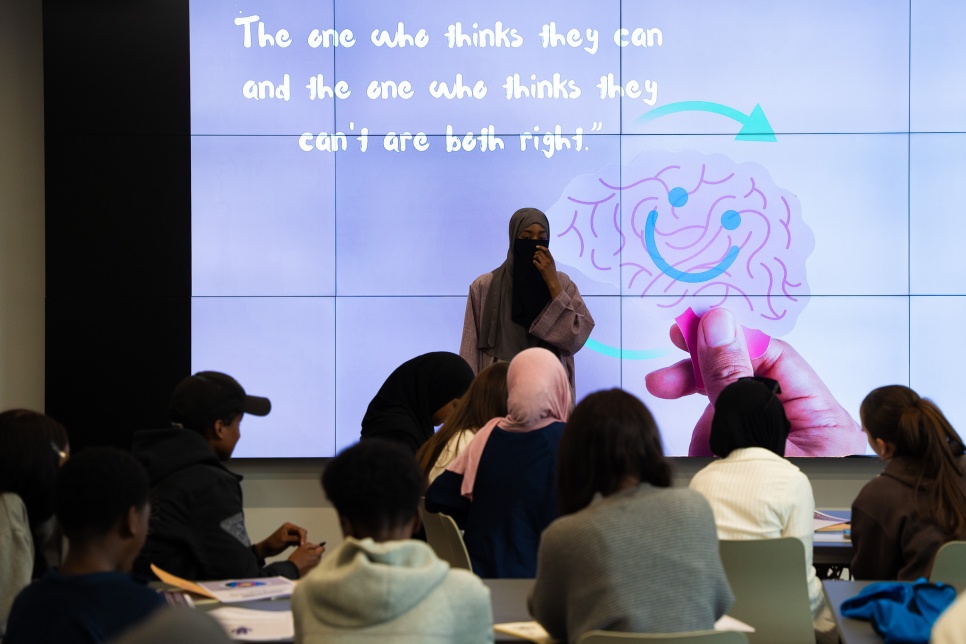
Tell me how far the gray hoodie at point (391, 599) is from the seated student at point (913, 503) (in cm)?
155

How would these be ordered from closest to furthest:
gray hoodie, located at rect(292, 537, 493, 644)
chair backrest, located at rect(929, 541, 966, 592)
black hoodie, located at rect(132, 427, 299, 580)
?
gray hoodie, located at rect(292, 537, 493, 644), chair backrest, located at rect(929, 541, 966, 592), black hoodie, located at rect(132, 427, 299, 580)

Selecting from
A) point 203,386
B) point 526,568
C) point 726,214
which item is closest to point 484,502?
point 526,568

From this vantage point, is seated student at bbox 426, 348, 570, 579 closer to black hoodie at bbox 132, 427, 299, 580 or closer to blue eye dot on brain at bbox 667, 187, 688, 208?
black hoodie at bbox 132, 427, 299, 580

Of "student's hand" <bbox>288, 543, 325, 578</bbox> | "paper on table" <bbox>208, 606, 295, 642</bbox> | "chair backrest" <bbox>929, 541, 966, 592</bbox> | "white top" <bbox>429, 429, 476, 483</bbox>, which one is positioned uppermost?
"white top" <bbox>429, 429, 476, 483</bbox>

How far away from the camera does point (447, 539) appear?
3086 millimetres

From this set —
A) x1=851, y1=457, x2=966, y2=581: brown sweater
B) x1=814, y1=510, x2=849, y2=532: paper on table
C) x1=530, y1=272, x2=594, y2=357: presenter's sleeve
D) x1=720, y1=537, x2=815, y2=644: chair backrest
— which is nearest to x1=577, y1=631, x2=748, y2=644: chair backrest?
x1=720, y1=537, x2=815, y2=644: chair backrest

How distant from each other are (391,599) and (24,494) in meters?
1.17

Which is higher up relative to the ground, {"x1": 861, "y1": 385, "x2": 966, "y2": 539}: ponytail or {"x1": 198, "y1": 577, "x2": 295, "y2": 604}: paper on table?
{"x1": 861, "y1": 385, "x2": 966, "y2": 539}: ponytail

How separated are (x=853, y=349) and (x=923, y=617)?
3.25 metres

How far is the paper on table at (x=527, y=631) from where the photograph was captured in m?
2.15

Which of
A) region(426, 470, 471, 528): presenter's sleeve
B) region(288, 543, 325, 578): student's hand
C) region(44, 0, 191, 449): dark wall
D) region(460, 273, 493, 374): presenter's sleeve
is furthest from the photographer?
region(44, 0, 191, 449): dark wall

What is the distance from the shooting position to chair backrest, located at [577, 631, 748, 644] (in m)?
1.87

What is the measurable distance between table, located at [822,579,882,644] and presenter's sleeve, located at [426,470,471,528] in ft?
3.40

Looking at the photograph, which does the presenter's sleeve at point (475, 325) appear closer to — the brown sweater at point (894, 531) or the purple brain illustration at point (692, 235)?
the purple brain illustration at point (692, 235)
